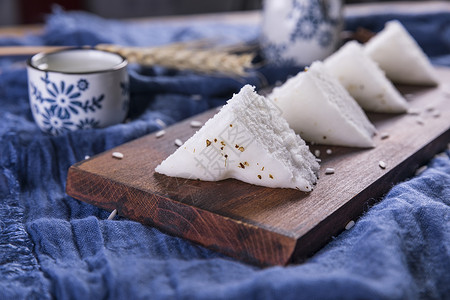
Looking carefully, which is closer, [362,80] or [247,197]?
[247,197]

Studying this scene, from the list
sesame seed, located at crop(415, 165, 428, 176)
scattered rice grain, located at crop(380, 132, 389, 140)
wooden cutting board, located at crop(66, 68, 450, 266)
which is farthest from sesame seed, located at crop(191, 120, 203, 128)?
sesame seed, located at crop(415, 165, 428, 176)

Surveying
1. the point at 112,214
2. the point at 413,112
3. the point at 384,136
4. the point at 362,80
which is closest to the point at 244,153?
the point at 112,214

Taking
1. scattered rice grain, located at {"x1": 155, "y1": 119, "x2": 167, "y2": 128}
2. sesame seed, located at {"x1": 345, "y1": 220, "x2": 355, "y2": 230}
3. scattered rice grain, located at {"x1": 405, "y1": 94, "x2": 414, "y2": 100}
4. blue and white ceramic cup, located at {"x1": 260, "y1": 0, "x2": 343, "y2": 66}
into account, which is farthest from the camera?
blue and white ceramic cup, located at {"x1": 260, "y1": 0, "x2": 343, "y2": 66}

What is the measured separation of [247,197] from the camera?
1.23m

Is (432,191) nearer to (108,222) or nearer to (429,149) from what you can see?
(429,149)

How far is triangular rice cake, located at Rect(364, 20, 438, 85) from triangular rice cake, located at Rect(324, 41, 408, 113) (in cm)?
29

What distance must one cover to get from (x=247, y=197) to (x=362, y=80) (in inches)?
31.2

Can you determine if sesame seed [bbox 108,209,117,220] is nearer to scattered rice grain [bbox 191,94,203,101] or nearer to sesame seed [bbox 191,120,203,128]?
sesame seed [bbox 191,120,203,128]

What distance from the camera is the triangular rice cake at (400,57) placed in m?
2.08

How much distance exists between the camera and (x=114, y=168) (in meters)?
1.37

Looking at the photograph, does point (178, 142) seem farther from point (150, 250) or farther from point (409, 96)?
point (409, 96)

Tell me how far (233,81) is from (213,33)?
78 centimetres

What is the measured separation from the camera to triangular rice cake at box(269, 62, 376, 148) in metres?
1.51

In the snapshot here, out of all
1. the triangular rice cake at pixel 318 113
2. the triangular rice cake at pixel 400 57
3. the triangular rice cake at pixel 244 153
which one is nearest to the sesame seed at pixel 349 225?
the triangular rice cake at pixel 244 153
